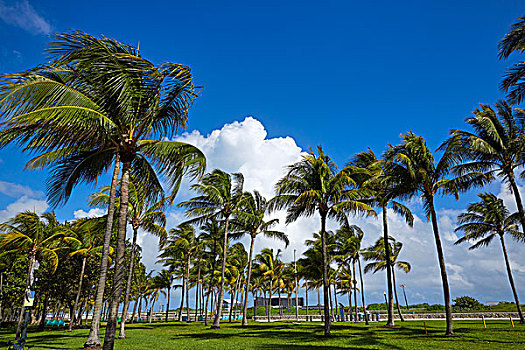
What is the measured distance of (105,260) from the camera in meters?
13.2

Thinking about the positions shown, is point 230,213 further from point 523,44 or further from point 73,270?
point 523,44

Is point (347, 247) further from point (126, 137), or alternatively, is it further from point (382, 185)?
point (126, 137)

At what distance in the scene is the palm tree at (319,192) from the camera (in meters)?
21.2

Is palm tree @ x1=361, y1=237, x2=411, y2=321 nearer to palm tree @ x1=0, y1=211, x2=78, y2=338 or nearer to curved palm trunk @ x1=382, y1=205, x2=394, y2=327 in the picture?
curved palm trunk @ x1=382, y1=205, x2=394, y2=327

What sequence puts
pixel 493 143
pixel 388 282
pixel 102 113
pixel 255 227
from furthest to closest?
pixel 255 227 < pixel 388 282 < pixel 493 143 < pixel 102 113

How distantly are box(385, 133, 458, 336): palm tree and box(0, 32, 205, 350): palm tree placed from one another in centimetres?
1308

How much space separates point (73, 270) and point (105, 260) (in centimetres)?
2661

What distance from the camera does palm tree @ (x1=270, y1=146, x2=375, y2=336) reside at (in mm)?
21219

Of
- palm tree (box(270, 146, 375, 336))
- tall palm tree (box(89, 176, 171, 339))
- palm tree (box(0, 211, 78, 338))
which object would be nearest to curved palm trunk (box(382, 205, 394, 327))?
palm tree (box(270, 146, 375, 336))

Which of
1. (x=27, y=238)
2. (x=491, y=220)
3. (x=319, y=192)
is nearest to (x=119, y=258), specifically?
(x=319, y=192)

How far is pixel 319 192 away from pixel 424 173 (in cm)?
588

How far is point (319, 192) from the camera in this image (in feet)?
69.4

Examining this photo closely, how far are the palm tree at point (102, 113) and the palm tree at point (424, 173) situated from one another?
13081 millimetres

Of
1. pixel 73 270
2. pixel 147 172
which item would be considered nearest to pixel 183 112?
pixel 147 172
